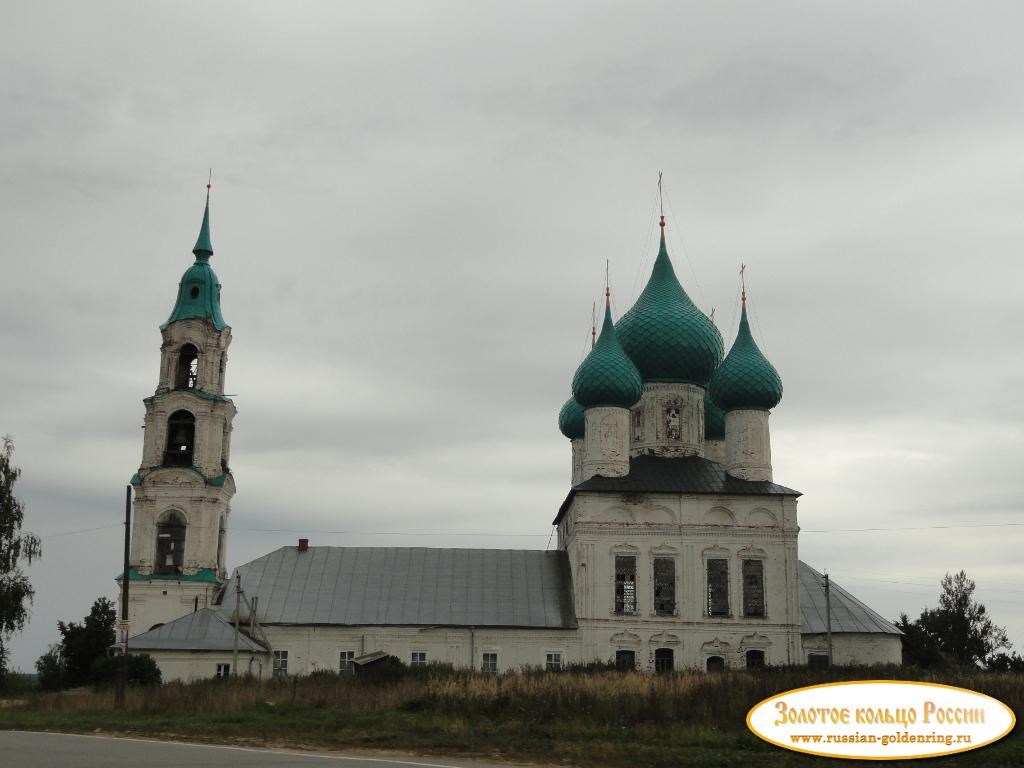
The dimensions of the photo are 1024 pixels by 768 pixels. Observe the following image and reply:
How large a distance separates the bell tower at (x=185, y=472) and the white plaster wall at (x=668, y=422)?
1316 centimetres

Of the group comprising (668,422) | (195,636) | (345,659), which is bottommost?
(345,659)

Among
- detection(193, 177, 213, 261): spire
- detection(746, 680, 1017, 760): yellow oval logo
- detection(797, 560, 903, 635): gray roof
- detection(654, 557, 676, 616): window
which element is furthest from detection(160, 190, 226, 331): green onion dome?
detection(746, 680, 1017, 760): yellow oval logo

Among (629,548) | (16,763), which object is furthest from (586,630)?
(16,763)

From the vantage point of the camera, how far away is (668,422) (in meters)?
38.6

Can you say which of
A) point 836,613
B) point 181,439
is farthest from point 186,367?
point 836,613

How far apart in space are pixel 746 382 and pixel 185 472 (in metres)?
17.6

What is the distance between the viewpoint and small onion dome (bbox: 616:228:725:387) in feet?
128

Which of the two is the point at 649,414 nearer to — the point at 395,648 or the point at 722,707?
the point at 395,648

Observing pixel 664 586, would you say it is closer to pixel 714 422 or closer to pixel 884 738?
pixel 714 422

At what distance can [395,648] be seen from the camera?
114ft

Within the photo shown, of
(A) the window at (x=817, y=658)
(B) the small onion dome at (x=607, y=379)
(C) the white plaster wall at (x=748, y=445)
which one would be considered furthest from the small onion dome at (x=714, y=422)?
(A) the window at (x=817, y=658)

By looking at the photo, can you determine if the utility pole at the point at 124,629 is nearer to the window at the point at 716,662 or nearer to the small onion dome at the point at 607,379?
the small onion dome at the point at 607,379

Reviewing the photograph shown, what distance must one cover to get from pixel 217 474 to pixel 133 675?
436 inches

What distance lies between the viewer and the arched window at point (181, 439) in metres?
36.8
